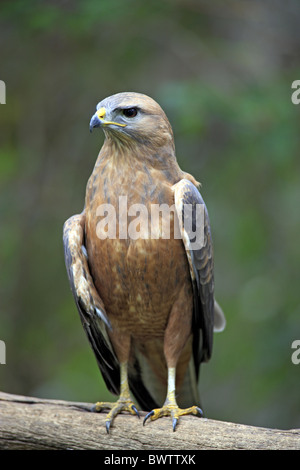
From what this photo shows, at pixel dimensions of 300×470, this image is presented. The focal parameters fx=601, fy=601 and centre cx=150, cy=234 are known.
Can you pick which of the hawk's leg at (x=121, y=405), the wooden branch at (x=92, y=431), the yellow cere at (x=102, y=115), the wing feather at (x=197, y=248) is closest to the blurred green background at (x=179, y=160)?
the wing feather at (x=197, y=248)

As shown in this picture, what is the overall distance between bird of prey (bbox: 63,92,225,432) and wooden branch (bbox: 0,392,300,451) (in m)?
0.08

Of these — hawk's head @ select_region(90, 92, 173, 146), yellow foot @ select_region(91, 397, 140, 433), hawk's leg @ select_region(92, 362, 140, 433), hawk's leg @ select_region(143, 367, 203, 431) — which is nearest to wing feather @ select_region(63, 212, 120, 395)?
hawk's leg @ select_region(92, 362, 140, 433)

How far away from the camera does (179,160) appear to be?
7.03m

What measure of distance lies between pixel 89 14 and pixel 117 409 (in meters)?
3.91

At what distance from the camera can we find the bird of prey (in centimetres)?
374

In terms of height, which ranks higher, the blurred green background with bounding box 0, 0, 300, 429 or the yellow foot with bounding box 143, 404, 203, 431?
the blurred green background with bounding box 0, 0, 300, 429

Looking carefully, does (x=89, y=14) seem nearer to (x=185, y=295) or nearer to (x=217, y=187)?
(x=217, y=187)

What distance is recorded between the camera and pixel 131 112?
12.3 feet

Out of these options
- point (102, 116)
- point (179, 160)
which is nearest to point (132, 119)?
point (102, 116)

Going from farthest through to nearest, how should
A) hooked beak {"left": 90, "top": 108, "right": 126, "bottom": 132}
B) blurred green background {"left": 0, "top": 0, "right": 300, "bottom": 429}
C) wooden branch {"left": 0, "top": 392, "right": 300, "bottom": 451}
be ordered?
blurred green background {"left": 0, "top": 0, "right": 300, "bottom": 429}, hooked beak {"left": 90, "top": 108, "right": 126, "bottom": 132}, wooden branch {"left": 0, "top": 392, "right": 300, "bottom": 451}

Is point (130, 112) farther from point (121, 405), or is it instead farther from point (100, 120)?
point (121, 405)

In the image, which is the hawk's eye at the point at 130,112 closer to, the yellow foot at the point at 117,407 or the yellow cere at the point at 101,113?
the yellow cere at the point at 101,113

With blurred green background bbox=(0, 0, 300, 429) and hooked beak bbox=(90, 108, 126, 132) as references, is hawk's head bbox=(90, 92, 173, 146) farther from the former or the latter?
blurred green background bbox=(0, 0, 300, 429)

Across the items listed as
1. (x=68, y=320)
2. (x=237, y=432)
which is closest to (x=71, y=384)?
(x=68, y=320)
